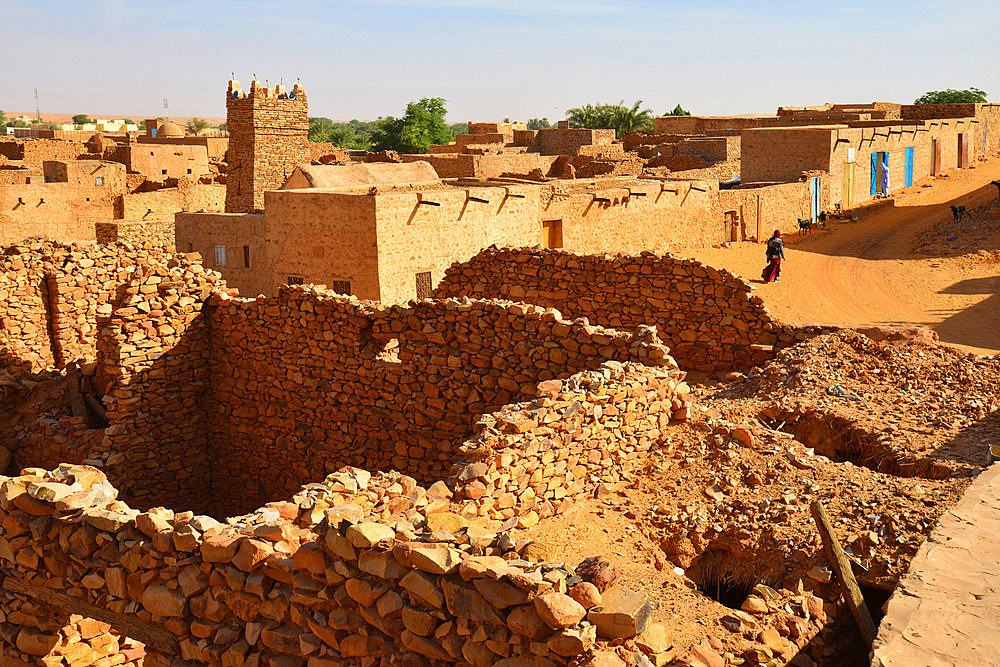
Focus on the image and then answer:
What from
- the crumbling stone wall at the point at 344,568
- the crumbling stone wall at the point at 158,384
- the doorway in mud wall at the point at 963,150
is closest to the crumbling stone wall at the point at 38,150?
the crumbling stone wall at the point at 158,384

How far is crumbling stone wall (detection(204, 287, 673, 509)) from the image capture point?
28.9 ft

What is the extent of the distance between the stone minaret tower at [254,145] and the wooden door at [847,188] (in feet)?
59.7

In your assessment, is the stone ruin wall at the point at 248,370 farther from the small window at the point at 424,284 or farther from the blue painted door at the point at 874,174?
the blue painted door at the point at 874,174

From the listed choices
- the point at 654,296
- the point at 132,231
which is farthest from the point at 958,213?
the point at 132,231

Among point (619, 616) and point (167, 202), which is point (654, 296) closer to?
point (619, 616)

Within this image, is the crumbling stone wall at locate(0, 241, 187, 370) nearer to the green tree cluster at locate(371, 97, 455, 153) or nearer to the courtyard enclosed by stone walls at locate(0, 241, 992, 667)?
the courtyard enclosed by stone walls at locate(0, 241, 992, 667)

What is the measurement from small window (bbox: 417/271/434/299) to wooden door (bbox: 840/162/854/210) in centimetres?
2024

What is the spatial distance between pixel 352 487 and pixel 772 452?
140 inches

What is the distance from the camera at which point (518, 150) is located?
43938 millimetres

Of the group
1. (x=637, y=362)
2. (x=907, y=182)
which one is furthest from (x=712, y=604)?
(x=907, y=182)

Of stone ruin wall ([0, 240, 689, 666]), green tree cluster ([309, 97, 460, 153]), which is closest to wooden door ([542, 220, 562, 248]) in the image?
stone ruin wall ([0, 240, 689, 666])

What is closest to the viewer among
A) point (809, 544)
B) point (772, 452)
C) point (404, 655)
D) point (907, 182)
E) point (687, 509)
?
point (404, 655)

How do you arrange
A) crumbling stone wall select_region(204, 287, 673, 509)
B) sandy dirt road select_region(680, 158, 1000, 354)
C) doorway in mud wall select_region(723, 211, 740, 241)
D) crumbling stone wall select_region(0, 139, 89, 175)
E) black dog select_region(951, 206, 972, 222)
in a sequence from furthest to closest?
crumbling stone wall select_region(0, 139, 89, 175) < black dog select_region(951, 206, 972, 222) < doorway in mud wall select_region(723, 211, 740, 241) < sandy dirt road select_region(680, 158, 1000, 354) < crumbling stone wall select_region(204, 287, 673, 509)

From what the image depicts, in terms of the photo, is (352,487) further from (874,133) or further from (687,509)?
(874,133)
